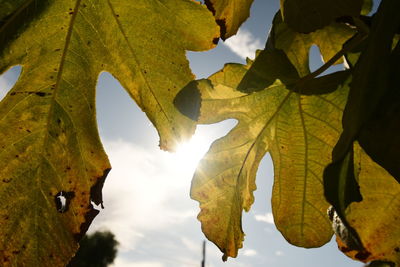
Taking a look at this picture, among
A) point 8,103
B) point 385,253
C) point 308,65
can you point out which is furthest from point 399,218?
point 8,103

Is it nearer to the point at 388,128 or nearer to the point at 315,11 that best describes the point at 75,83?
the point at 315,11

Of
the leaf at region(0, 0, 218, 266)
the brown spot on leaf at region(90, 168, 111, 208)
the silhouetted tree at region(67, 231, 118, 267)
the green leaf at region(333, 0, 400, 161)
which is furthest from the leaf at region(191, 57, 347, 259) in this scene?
the silhouetted tree at region(67, 231, 118, 267)

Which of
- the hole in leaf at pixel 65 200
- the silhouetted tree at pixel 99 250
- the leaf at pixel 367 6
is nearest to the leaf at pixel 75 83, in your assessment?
the hole in leaf at pixel 65 200

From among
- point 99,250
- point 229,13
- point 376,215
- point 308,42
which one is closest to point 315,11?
point 229,13

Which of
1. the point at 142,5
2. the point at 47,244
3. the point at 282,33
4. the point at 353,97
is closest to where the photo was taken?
the point at 353,97

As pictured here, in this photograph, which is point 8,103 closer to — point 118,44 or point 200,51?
point 118,44
